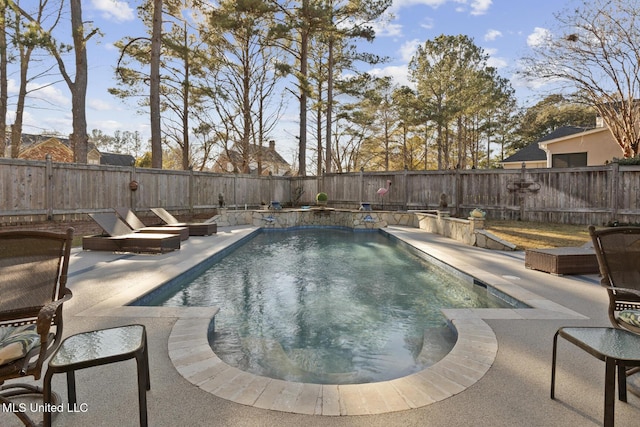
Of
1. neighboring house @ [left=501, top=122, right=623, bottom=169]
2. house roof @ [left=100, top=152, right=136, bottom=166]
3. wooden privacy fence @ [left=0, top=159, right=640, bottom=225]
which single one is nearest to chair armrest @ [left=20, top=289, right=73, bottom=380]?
wooden privacy fence @ [left=0, top=159, right=640, bottom=225]

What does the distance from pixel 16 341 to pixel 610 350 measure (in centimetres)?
297

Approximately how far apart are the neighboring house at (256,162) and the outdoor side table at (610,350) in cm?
2007

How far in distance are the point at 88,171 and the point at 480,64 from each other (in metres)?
23.9

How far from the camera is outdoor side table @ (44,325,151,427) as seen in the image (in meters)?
1.58

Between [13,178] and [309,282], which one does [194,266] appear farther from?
[13,178]

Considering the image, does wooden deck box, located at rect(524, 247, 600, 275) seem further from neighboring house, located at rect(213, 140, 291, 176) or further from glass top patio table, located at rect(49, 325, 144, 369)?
neighboring house, located at rect(213, 140, 291, 176)

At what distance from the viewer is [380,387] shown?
2279 millimetres

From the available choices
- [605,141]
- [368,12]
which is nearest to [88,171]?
[368,12]

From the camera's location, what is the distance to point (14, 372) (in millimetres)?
1612

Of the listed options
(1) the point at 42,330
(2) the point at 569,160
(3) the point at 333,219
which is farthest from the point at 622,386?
(2) the point at 569,160

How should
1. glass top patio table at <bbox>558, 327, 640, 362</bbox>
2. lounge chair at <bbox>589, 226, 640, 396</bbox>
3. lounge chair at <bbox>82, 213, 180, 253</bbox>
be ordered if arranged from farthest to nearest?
lounge chair at <bbox>82, 213, 180, 253</bbox>, lounge chair at <bbox>589, 226, 640, 396</bbox>, glass top patio table at <bbox>558, 327, 640, 362</bbox>

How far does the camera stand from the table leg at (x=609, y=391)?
1.60m

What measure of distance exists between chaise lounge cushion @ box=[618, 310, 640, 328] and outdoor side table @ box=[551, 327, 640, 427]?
0.73 ft

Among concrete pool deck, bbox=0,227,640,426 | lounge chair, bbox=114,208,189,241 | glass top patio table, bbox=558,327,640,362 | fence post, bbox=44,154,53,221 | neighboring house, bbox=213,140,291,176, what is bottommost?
concrete pool deck, bbox=0,227,640,426
